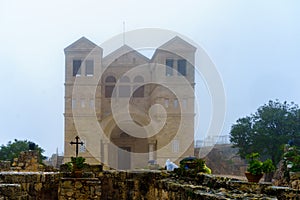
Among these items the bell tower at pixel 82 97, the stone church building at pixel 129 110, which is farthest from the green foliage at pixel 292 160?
the bell tower at pixel 82 97

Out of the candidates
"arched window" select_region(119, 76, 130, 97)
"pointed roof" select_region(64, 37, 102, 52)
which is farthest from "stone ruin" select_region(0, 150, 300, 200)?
"pointed roof" select_region(64, 37, 102, 52)

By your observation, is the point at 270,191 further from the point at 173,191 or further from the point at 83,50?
the point at 83,50

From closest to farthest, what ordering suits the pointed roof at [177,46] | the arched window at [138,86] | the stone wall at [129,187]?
the stone wall at [129,187]
the pointed roof at [177,46]
the arched window at [138,86]

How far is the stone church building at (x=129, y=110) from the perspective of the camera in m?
37.5

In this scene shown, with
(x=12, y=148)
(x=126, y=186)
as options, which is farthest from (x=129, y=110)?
(x=126, y=186)

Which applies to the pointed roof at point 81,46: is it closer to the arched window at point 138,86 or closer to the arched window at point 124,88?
the arched window at point 124,88

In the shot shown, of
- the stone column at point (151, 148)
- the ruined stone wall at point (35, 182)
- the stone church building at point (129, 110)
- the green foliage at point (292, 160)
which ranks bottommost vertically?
the ruined stone wall at point (35, 182)

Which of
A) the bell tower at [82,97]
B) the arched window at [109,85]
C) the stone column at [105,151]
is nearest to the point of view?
the stone column at [105,151]

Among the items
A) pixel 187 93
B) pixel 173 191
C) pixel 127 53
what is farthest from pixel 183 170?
pixel 127 53

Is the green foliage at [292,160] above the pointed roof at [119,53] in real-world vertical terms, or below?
below

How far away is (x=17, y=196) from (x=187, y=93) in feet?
104

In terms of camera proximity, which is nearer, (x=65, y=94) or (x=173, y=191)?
(x=173, y=191)

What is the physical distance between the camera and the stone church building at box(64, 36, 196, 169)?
123ft

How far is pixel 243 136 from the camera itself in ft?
113
